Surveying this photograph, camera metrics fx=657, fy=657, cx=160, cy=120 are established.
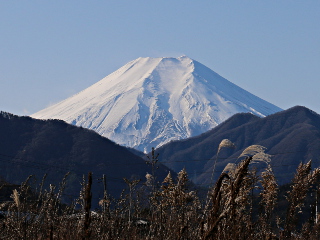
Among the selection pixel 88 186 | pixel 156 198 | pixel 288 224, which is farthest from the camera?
pixel 156 198

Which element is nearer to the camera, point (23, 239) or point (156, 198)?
point (23, 239)

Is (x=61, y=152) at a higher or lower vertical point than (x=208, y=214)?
lower

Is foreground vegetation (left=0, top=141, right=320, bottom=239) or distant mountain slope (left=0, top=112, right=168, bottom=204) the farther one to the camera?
distant mountain slope (left=0, top=112, right=168, bottom=204)

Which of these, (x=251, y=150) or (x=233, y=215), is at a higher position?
(x=251, y=150)

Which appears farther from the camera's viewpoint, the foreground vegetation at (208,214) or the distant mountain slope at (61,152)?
the distant mountain slope at (61,152)

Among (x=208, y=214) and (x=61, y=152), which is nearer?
(x=208, y=214)

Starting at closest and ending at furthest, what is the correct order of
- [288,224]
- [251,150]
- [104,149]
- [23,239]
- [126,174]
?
[23,239]
[288,224]
[251,150]
[126,174]
[104,149]

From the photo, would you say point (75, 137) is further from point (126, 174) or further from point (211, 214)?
point (211, 214)

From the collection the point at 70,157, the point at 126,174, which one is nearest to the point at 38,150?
the point at 70,157
